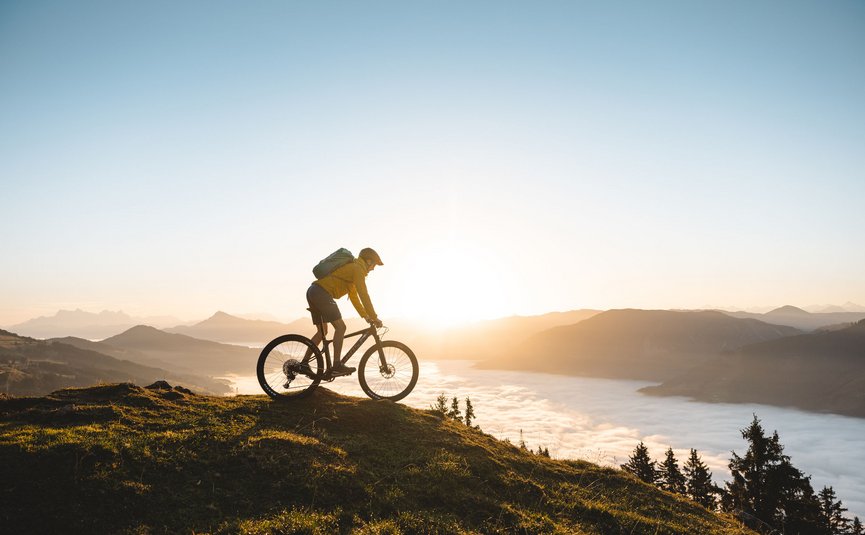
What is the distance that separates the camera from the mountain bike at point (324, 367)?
479 inches

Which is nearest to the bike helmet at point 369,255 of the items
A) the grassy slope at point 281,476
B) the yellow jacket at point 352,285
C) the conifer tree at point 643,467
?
the yellow jacket at point 352,285

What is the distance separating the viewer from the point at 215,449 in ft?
28.9

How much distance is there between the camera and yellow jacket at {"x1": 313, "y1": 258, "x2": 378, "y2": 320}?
12203 millimetres

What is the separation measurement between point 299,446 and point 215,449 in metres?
1.62

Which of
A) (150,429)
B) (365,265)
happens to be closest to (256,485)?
(150,429)

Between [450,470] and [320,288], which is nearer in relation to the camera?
[450,470]

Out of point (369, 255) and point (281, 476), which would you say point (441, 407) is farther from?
point (281, 476)

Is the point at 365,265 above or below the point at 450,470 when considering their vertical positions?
above

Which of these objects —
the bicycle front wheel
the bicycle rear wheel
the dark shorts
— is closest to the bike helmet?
the dark shorts

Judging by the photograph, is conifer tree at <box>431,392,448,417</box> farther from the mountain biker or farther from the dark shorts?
the dark shorts

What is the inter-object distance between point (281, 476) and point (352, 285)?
5337 mm

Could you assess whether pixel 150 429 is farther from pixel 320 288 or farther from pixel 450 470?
pixel 450 470

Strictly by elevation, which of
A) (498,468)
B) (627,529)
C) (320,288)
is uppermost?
(320,288)

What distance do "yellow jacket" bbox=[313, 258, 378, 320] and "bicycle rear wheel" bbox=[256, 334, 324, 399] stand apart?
154 cm
